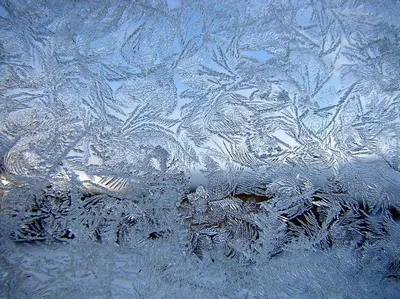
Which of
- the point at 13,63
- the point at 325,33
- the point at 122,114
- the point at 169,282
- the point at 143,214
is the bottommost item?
the point at 169,282

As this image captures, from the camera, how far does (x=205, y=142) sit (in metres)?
1.09

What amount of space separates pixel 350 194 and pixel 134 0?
2.98 feet

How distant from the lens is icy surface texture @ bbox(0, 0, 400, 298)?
1.02m

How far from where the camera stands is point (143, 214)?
41.2 inches

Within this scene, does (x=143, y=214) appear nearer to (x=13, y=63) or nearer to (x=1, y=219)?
(x=1, y=219)

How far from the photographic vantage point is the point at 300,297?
954 millimetres

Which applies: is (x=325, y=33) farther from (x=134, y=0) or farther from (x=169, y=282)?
(x=169, y=282)

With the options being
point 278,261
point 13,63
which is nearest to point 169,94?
point 13,63

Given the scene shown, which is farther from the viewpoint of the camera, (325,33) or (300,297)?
(325,33)

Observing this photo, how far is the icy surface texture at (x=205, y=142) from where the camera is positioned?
1019mm

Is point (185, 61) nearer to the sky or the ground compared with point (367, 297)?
nearer to the sky

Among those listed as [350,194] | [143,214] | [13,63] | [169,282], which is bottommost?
[169,282]

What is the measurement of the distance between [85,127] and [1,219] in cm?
36

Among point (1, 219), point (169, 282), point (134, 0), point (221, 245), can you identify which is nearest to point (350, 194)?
point (221, 245)
